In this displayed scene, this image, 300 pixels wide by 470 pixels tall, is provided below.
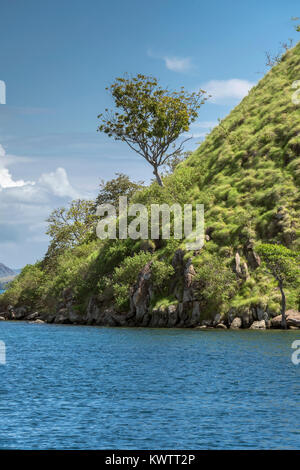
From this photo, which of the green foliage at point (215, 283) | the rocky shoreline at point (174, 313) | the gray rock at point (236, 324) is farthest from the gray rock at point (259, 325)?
the green foliage at point (215, 283)

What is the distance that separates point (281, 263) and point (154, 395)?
34697 millimetres

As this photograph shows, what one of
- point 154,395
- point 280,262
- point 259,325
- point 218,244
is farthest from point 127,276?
point 154,395

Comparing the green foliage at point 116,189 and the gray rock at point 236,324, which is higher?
the green foliage at point 116,189

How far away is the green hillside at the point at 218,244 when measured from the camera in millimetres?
70625

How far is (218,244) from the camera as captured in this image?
76938 millimetres

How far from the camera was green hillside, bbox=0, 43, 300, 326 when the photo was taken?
2781 inches

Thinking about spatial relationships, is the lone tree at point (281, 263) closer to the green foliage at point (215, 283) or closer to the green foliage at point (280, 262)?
the green foliage at point (280, 262)

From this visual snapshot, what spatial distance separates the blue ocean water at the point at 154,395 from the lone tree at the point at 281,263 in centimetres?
808

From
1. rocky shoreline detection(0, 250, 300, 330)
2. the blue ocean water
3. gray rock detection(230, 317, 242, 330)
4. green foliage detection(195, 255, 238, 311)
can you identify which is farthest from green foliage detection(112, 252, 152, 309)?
the blue ocean water

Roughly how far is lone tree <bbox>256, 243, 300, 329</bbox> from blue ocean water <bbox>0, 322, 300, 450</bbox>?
8083mm

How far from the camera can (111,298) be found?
8625cm
